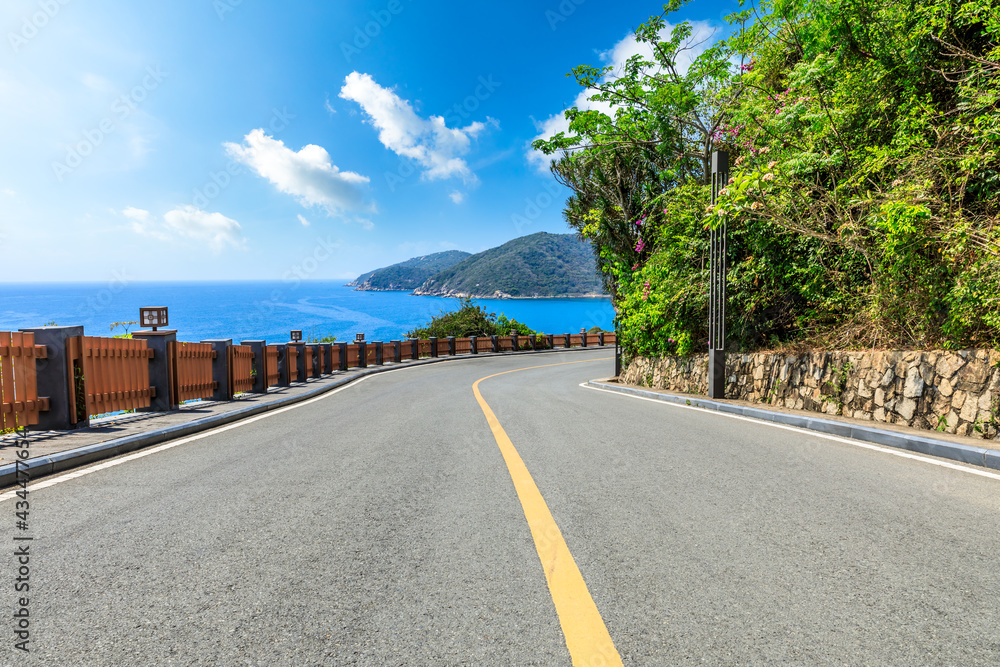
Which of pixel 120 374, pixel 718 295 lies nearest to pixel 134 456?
pixel 120 374

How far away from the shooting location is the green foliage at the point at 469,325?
36.5 metres

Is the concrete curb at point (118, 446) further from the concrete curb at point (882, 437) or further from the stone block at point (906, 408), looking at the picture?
the stone block at point (906, 408)

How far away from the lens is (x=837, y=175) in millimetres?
8484

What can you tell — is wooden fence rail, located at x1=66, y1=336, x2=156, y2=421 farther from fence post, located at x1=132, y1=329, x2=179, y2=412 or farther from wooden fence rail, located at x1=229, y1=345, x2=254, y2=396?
wooden fence rail, located at x1=229, y1=345, x2=254, y2=396

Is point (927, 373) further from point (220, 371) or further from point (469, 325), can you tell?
point (469, 325)

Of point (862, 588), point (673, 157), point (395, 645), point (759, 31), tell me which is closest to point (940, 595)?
point (862, 588)

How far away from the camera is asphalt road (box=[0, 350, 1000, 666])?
6.43 ft

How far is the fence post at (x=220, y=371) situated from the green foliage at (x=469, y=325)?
81.6 feet

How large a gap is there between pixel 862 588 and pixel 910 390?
5399 mm

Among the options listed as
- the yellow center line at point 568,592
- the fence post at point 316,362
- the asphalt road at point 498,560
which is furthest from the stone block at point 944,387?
the fence post at point 316,362

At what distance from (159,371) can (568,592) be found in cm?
845

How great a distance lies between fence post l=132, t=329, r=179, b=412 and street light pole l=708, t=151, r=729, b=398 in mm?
9880

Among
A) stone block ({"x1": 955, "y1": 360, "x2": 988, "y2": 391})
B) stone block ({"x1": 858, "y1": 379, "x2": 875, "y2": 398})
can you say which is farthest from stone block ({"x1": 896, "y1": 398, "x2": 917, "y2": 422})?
stone block ({"x1": 955, "y1": 360, "x2": 988, "y2": 391})

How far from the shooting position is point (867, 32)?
7.24m
